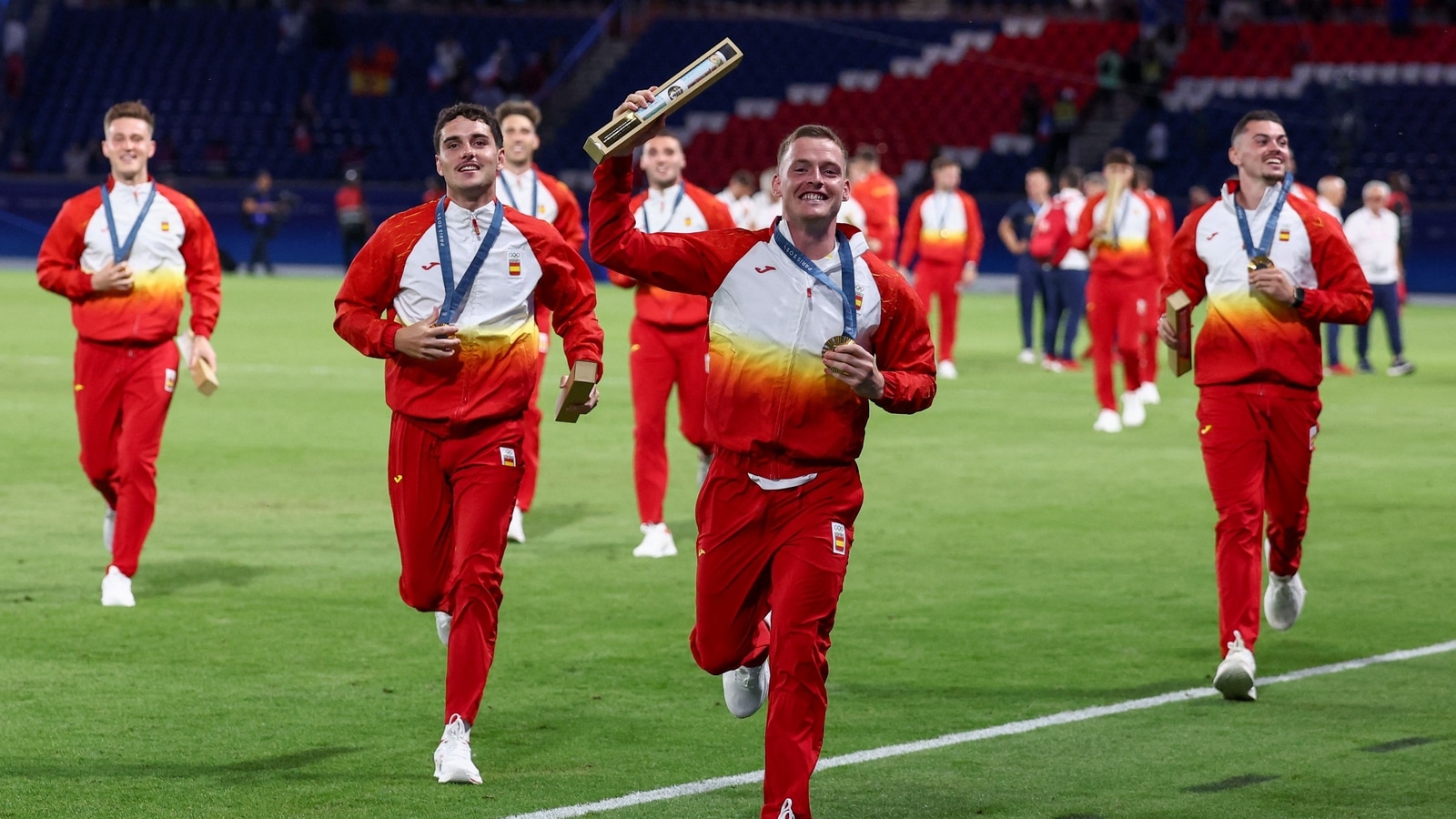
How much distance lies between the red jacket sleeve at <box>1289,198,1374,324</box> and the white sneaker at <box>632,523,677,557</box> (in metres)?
4.37

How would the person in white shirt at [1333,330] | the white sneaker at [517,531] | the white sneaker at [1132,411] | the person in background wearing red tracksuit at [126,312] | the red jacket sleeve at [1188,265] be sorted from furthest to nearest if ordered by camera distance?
the person in white shirt at [1333,330], the white sneaker at [1132,411], the white sneaker at [517,531], the person in background wearing red tracksuit at [126,312], the red jacket sleeve at [1188,265]

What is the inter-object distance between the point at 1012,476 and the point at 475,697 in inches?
349

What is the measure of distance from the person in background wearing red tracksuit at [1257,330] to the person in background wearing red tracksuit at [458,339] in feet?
9.26

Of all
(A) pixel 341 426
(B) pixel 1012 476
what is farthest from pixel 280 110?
(B) pixel 1012 476

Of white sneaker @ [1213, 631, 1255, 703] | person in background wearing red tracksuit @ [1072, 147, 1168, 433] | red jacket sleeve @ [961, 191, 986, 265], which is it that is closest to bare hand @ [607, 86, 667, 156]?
white sneaker @ [1213, 631, 1255, 703]

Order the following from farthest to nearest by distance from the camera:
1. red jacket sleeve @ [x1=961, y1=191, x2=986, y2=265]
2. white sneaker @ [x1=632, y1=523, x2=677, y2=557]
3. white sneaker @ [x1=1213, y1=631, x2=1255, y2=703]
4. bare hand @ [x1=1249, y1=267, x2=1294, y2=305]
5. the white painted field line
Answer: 1. red jacket sleeve @ [x1=961, y1=191, x2=986, y2=265]
2. white sneaker @ [x1=632, y1=523, x2=677, y2=557]
3. bare hand @ [x1=1249, y1=267, x2=1294, y2=305]
4. white sneaker @ [x1=1213, y1=631, x2=1255, y2=703]
5. the white painted field line

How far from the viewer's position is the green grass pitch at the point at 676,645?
22.9 ft

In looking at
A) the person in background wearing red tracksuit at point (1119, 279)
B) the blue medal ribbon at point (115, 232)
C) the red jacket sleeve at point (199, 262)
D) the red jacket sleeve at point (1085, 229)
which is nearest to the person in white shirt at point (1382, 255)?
the person in background wearing red tracksuit at point (1119, 279)

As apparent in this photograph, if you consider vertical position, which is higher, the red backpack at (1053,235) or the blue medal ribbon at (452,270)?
the blue medal ribbon at (452,270)

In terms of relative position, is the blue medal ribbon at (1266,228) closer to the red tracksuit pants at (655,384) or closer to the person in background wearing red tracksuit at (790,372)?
the person in background wearing red tracksuit at (790,372)

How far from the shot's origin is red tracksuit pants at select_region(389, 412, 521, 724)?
7.05m

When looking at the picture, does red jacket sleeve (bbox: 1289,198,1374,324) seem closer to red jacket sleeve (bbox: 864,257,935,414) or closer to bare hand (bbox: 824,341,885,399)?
red jacket sleeve (bbox: 864,257,935,414)

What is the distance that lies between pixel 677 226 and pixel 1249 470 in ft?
15.4

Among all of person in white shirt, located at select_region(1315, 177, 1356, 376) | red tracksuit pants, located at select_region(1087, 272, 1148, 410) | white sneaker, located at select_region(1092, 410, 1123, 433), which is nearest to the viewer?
white sneaker, located at select_region(1092, 410, 1123, 433)
